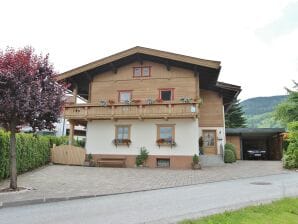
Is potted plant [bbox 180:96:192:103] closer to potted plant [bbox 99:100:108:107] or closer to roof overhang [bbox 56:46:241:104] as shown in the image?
roof overhang [bbox 56:46:241:104]

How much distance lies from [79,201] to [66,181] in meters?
4.49

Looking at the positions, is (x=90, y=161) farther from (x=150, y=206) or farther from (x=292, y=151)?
(x=150, y=206)

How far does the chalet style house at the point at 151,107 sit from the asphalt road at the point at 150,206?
8917mm

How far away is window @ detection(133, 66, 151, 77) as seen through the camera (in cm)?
2303

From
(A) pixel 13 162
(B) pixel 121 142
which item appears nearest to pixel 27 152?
(A) pixel 13 162

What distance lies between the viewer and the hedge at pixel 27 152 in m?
14.2

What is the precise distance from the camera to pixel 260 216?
6.99m

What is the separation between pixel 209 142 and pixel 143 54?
8437 millimetres

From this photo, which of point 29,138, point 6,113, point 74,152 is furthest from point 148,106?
point 6,113

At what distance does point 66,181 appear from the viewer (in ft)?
45.8

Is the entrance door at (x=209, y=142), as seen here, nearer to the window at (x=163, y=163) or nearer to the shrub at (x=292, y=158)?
the window at (x=163, y=163)

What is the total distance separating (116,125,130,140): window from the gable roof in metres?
4.79

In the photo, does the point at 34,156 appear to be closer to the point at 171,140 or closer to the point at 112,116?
the point at 112,116

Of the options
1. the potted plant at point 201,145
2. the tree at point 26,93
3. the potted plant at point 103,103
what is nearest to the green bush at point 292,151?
the potted plant at point 201,145
